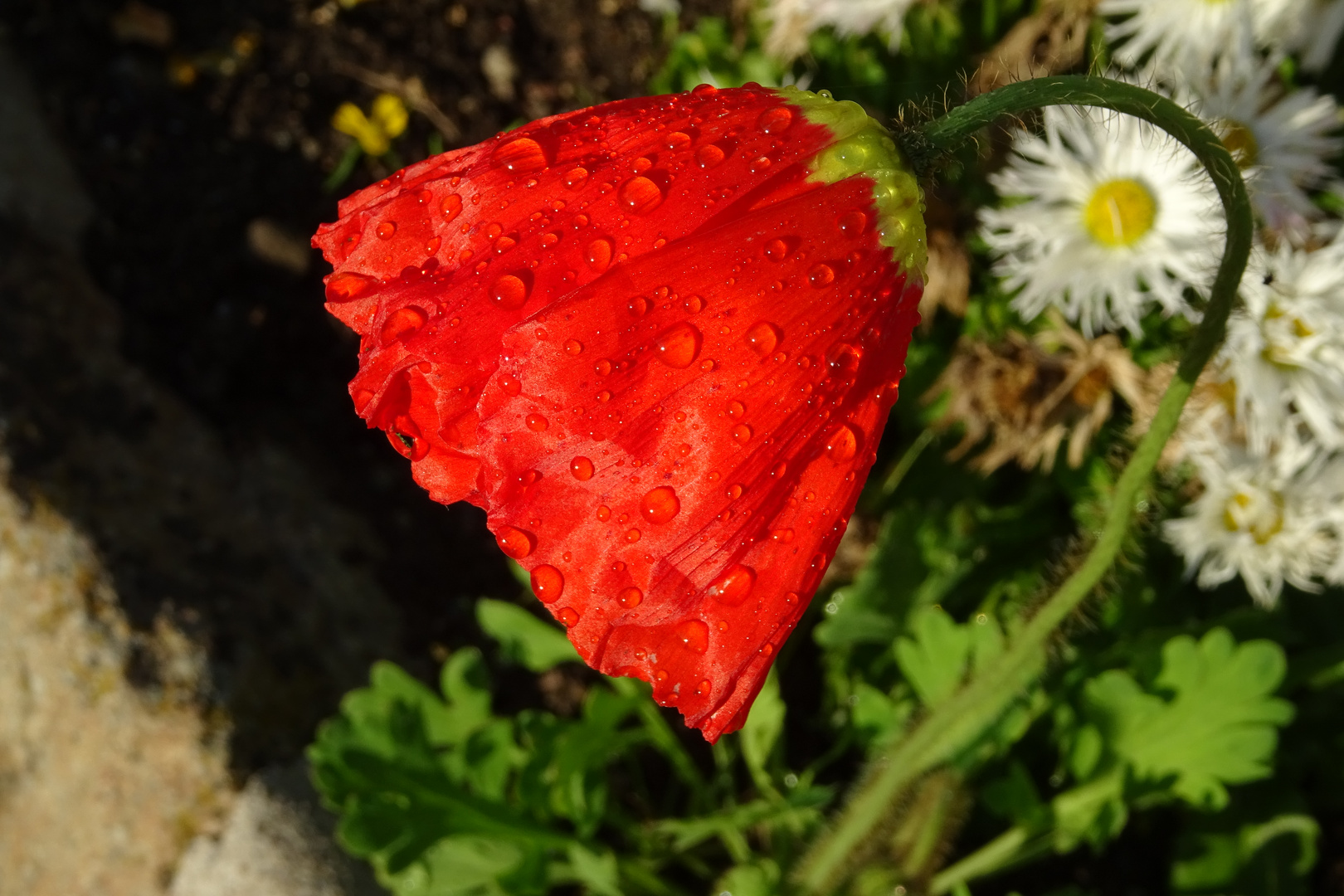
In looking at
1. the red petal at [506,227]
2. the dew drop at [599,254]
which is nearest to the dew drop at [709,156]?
the red petal at [506,227]

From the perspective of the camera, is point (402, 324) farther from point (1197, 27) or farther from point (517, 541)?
point (1197, 27)

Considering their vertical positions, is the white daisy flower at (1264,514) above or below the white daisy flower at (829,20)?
below

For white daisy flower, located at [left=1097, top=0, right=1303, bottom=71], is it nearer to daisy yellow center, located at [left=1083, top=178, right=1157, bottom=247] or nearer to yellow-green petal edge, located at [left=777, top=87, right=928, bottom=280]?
daisy yellow center, located at [left=1083, top=178, right=1157, bottom=247]

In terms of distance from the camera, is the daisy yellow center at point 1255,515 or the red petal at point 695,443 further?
the daisy yellow center at point 1255,515

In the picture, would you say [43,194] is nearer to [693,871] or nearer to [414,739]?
[414,739]

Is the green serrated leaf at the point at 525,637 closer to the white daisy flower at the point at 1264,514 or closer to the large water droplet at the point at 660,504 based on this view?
the white daisy flower at the point at 1264,514

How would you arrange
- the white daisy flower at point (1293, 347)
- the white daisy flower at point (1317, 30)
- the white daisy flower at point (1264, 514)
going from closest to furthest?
the white daisy flower at point (1293, 347), the white daisy flower at point (1264, 514), the white daisy flower at point (1317, 30)

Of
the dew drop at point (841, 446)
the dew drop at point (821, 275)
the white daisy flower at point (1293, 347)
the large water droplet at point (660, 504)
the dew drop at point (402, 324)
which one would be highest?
the dew drop at point (821, 275)
